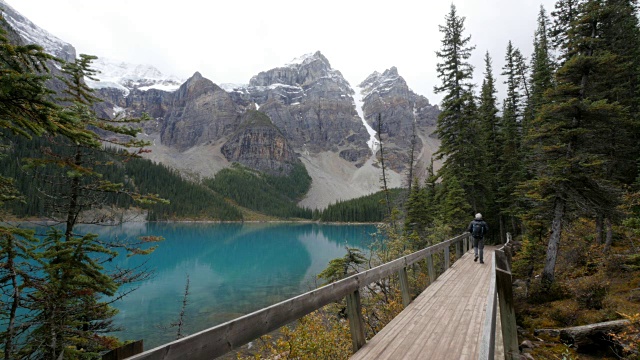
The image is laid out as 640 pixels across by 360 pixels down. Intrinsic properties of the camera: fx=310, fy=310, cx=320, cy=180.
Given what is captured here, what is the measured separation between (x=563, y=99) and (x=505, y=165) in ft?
54.9

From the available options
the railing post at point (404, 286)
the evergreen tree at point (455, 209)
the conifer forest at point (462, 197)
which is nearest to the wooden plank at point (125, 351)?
the conifer forest at point (462, 197)

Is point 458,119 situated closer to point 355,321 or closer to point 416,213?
point 416,213

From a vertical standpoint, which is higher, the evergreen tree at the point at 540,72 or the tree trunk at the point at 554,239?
the evergreen tree at the point at 540,72

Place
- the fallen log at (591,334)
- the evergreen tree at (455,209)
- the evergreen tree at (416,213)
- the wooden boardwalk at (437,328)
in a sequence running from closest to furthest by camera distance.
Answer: the wooden boardwalk at (437,328), the fallen log at (591,334), the evergreen tree at (455,209), the evergreen tree at (416,213)

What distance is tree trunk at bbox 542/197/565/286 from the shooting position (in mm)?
14633

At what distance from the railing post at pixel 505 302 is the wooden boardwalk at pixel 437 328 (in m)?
0.52

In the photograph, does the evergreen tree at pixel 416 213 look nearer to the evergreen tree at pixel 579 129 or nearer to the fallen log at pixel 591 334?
the evergreen tree at pixel 579 129

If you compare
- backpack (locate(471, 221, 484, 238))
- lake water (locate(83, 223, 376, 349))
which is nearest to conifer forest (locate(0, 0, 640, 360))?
backpack (locate(471, 221, 484, 238))

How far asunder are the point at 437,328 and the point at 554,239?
12927 mm

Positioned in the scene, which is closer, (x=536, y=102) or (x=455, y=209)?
(x=455, y=209)

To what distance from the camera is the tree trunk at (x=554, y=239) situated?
14633 millimetres

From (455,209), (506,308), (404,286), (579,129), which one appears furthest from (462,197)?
(506,308)

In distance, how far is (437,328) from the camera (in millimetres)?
5793

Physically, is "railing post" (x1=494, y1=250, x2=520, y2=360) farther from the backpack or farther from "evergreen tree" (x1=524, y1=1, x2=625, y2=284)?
"evergreen tree" (x1=524, y1=1, x2=625, y2=284)
